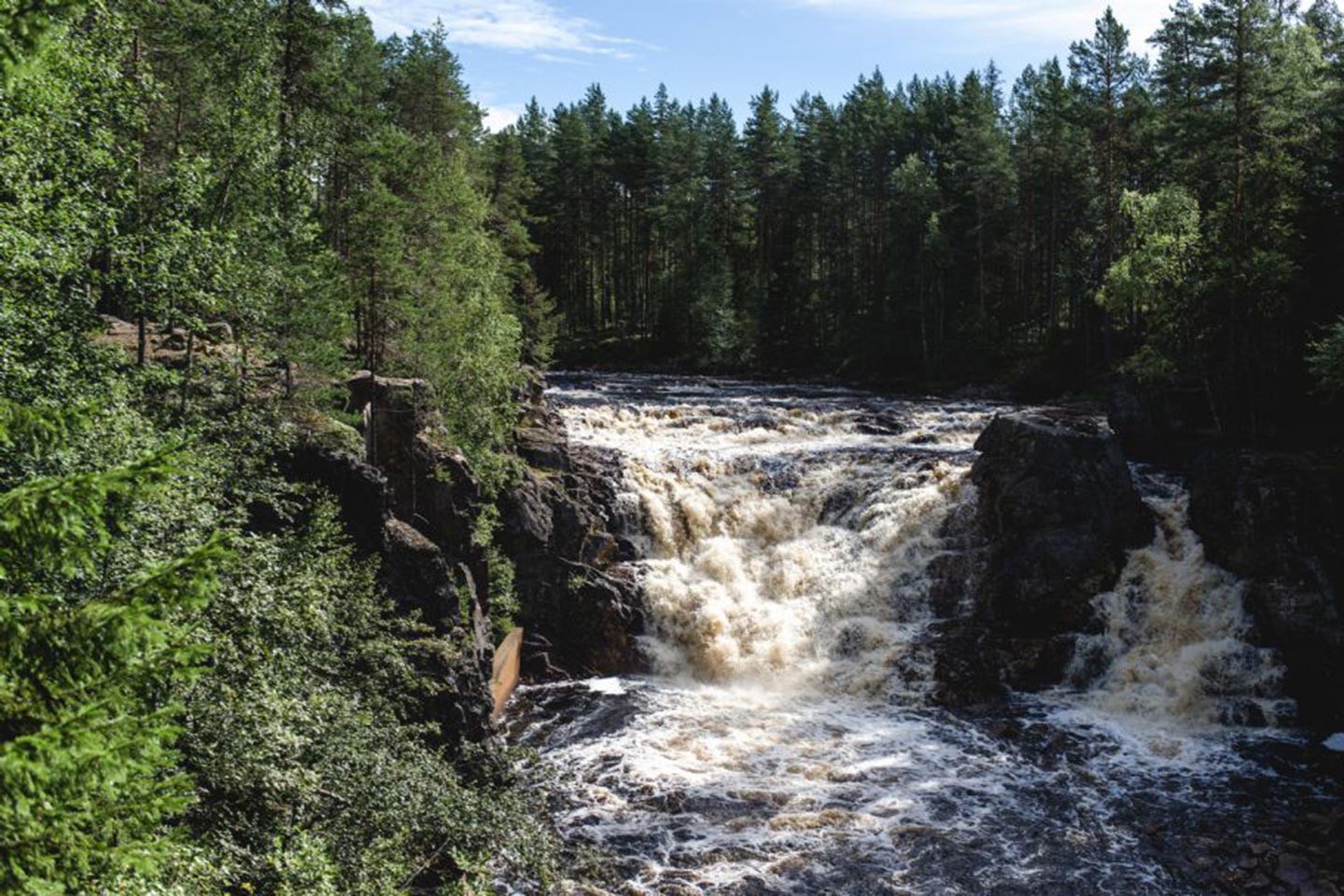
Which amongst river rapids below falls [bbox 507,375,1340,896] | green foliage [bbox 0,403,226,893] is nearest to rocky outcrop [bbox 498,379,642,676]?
river rapids below falls [bbox 507,375,1340,896]

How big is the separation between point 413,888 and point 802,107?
3219 inches

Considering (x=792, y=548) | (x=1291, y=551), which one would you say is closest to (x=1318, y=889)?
(x=1291, y=551)

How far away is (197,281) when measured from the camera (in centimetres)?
1678

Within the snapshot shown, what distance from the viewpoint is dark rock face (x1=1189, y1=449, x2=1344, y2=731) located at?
22.6 meters

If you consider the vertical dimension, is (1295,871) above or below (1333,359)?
below

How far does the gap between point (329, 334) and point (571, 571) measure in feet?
38.0

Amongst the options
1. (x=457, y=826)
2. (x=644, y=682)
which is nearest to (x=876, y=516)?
(x=644, y=682)

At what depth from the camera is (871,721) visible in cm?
2397

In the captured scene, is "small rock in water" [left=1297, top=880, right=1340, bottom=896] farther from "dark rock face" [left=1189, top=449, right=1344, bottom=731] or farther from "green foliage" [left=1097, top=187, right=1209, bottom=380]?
"green foliage" [left=1097, top=187, right=1209, bottom=380]

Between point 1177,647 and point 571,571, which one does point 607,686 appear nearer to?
point 571,571

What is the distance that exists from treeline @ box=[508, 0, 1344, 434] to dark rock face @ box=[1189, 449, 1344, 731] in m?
4.45

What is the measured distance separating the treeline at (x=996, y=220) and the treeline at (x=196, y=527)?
78.8ft

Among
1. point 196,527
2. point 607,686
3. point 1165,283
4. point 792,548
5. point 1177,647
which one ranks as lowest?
point 607,686

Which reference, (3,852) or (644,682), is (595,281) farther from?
(3,852)
